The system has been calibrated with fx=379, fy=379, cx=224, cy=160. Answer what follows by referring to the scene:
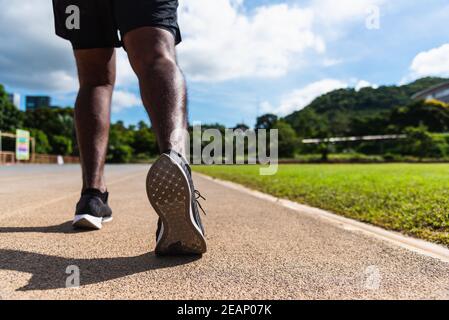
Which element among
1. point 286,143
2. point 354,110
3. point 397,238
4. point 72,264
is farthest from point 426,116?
point 72,264

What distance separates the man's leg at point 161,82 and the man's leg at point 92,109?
52cm

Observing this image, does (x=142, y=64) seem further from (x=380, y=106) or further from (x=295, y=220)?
(x=380, y=106)

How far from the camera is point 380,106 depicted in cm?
9150

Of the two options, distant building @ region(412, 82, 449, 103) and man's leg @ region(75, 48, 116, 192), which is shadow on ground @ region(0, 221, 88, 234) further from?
distant building @ region(412, 82, 449, 103)

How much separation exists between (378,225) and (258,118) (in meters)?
65.6

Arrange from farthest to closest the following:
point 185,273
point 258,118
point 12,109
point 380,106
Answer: point 380,106
point 258,118
point 12,109
point 185,273

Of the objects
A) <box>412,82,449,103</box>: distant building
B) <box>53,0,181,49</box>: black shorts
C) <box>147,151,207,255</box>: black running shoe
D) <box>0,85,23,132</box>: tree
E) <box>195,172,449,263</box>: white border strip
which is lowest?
<box>195,172,449,263</box>: white border strip

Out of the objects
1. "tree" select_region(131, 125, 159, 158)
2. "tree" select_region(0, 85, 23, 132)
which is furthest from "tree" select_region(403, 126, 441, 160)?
"tree" select_region(131, 125, 159, 158)

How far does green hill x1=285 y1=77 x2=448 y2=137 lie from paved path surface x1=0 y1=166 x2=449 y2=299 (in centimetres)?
6022

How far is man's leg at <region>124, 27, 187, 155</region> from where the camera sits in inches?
56.9

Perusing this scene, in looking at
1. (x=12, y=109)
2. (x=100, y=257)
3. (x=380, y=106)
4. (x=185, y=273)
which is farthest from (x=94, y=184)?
(x=380, y=106)

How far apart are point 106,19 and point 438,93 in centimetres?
9695

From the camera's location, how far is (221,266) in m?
1.37

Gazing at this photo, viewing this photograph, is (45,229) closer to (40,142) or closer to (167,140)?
(167,140)
